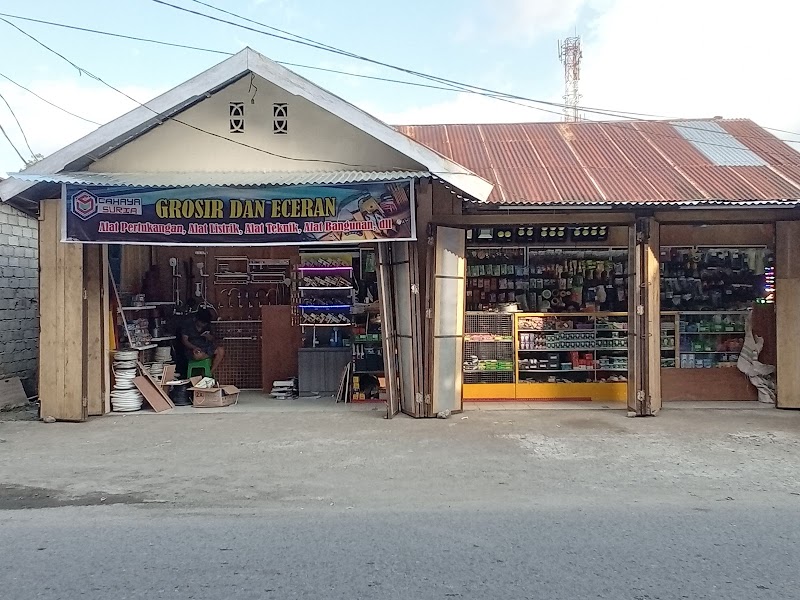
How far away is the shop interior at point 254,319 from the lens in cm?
1121

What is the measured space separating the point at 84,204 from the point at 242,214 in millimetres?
2147

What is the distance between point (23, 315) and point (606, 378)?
10.4 m

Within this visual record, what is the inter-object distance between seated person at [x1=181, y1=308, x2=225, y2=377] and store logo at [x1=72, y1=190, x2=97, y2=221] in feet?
10.8

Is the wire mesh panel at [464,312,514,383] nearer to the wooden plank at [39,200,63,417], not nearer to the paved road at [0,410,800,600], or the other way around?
the paved road at [0,410,800,600]

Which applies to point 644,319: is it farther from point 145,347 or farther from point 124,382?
point 124,382

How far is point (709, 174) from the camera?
10.7 metres

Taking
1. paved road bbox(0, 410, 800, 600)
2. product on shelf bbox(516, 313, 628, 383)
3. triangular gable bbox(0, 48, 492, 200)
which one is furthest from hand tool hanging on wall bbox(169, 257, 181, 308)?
product on shelf bbox(516, 313, 628, 383)

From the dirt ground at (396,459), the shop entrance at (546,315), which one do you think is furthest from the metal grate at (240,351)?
the shop entrance at (546,315)

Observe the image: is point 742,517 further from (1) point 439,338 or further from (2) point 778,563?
(1) point 439,338

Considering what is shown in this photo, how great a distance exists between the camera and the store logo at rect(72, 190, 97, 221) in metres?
9.25

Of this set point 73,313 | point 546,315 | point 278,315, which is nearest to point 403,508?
point 546,315

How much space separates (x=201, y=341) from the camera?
12.1m

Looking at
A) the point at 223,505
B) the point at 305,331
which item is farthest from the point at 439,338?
the point at 223,505

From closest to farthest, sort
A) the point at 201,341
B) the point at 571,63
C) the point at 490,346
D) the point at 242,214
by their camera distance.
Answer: the point at 242,214 < the point at 490,346 < the point at 201,341 < the point at 571,63
